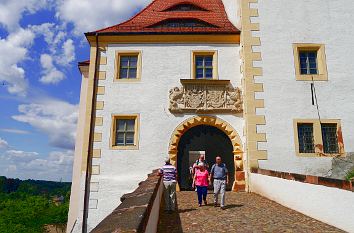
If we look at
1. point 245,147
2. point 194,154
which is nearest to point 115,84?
point 245,147

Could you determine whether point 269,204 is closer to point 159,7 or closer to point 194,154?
point 159,7

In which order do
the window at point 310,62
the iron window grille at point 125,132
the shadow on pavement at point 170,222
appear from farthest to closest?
1. the iron window grille at point 125,132
2. the window at point 310,62
3. the shadow on pavement at point 170,222

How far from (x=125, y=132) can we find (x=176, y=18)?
5.75 meters

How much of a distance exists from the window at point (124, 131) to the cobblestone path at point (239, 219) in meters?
4.37

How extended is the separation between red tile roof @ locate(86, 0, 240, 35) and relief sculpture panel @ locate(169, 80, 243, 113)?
243 centimetres

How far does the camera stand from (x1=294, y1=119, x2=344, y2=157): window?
11.2 metres

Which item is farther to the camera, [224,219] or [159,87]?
[159,87]

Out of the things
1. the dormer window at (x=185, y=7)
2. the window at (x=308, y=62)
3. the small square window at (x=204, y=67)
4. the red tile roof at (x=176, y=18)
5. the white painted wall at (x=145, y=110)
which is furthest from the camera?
the dormer window at (x=185, y=7)

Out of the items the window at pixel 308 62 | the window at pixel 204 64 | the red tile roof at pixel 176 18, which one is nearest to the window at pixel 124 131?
the window at pixel 204 64

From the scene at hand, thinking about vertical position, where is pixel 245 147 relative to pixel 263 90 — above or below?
below

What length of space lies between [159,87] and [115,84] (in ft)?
6.08

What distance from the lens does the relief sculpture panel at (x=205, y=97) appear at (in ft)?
40.1

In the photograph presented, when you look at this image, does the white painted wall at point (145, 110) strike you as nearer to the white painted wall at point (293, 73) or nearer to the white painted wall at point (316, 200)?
the white painted wall at point (293, 73)

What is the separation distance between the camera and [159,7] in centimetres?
1547
